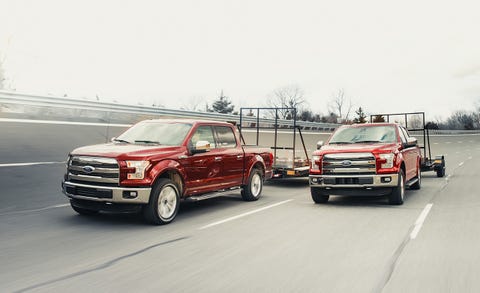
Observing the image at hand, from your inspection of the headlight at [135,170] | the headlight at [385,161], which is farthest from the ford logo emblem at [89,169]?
the headlight at [385,161]

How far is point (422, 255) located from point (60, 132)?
10.4 meters

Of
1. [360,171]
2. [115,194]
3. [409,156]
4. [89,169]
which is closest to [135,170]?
[115,194]

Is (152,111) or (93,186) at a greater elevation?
(152,111)

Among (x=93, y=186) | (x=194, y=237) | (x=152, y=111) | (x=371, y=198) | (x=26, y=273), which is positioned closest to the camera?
(x=26, y=273)

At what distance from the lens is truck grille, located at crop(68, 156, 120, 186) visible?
316 inches

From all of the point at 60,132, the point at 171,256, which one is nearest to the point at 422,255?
the point at 171,256

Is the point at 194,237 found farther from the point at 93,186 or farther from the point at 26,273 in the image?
the point at 26,273

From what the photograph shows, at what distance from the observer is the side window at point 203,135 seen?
955 cm

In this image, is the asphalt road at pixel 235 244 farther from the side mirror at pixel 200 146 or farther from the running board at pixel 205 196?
the side mirror at pixel 200 146

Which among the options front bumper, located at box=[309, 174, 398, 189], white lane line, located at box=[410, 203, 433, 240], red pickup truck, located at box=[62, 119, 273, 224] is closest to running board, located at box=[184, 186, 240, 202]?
red pickup truck, located at box=[62, 119, 273, 224]

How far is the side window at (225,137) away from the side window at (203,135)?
26 cm

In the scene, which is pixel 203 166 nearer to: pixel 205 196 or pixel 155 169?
pixel 205 196

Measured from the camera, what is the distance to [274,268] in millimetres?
5539

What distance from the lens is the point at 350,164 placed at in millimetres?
10727
